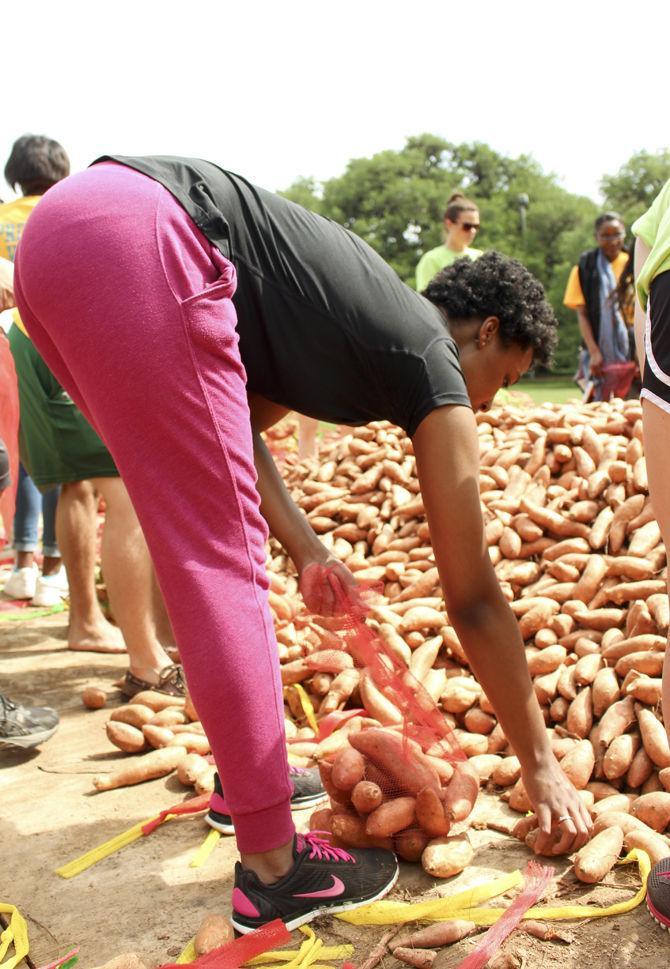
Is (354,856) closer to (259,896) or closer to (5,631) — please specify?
(259,896)

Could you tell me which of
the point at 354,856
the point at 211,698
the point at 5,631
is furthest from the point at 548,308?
the point at 5,631

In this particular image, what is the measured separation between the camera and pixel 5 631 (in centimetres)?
421

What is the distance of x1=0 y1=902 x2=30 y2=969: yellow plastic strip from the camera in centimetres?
171

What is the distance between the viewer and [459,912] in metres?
1.77

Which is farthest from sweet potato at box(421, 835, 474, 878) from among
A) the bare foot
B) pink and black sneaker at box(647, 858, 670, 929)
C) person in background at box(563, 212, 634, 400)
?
person in background at box(563, 212, 634, 400)

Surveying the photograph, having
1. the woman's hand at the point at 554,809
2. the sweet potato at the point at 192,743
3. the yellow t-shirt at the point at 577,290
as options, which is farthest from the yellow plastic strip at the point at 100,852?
the yellow t-shirt at the point at 577,290

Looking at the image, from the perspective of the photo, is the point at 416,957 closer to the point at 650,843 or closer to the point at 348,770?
the point at 348,770

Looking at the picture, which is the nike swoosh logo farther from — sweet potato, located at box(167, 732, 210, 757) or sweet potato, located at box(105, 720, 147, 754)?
sweet potato, located at box(105, 720, 147, 754)

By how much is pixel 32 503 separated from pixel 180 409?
3871 mm

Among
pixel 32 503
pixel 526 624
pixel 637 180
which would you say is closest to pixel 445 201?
pixel 637 180

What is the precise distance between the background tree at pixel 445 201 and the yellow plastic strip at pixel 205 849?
83.2ft

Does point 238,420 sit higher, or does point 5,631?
point 238,420

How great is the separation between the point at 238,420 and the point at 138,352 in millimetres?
213

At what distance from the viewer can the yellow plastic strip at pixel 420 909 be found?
1765 mm
